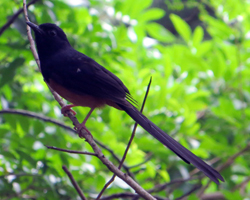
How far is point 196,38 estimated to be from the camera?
13.8 ft

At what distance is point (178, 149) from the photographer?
2.20 meters

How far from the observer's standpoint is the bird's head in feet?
10.7

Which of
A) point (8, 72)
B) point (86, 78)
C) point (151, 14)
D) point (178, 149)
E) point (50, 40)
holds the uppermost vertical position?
point (151, 14)

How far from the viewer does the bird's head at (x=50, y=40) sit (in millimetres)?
3254

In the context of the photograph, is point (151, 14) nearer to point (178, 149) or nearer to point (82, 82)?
point (82, 82)

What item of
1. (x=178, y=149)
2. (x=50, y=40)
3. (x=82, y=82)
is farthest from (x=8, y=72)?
(x=178, y=149)

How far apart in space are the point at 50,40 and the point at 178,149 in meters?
1.87

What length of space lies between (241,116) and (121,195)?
1.94 metres

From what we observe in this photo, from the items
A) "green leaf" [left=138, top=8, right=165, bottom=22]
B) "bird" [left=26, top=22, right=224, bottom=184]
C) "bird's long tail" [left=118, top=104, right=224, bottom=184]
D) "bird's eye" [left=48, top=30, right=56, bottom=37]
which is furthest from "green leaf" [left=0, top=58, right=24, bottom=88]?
"green leaf" [left=138, top=8, right=165, bottom=22]

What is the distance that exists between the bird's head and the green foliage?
4.7 inches

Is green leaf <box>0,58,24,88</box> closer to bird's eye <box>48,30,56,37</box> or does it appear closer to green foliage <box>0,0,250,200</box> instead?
green foliage <box>0,0,250,200</box>

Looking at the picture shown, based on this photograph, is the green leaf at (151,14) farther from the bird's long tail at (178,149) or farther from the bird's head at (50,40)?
the bird's long tail at (178,149)

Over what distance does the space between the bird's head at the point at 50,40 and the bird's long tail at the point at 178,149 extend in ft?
3.39

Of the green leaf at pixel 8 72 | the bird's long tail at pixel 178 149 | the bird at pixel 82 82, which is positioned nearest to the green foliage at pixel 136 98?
the green leaf at pixel 8 72
